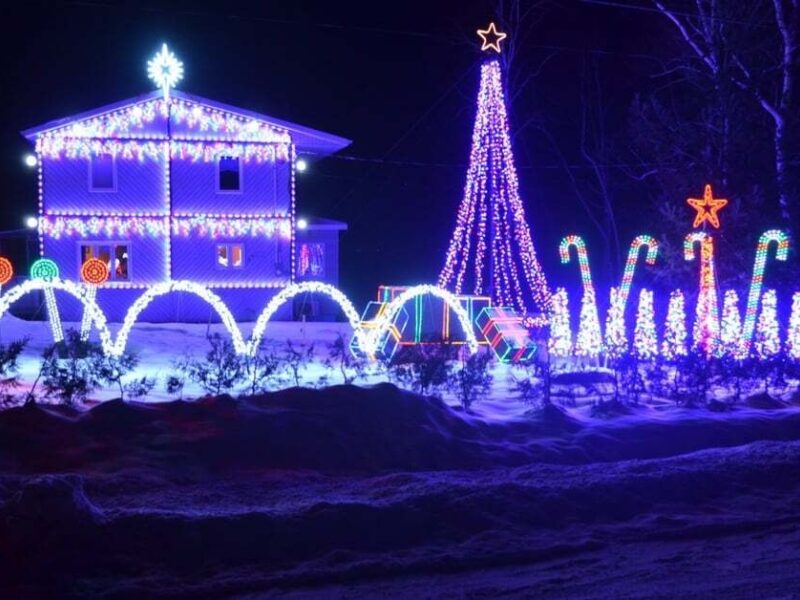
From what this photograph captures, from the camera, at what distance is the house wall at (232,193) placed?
24.4 metres

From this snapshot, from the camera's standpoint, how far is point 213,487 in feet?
25.0

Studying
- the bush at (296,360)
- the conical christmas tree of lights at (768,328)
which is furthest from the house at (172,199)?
the conical christmas tree of lights at (768,328)

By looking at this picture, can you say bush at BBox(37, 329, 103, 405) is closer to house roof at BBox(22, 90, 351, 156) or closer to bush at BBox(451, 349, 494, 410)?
bush at BBox(451, 349, 494, 410)

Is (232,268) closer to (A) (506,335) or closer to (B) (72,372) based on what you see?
(A) (506,335)

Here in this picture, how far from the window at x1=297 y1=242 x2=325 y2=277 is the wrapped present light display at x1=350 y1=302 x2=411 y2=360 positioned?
38.6 ft

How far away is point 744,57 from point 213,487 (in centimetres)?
1776

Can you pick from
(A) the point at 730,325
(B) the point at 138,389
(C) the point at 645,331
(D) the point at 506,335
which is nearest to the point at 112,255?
(D) the point at 506,335

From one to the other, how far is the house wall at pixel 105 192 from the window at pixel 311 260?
5099mm

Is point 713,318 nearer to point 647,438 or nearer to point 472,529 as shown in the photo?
point 647,438

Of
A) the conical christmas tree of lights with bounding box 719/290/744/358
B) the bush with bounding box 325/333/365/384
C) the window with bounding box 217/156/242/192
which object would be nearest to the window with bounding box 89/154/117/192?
the window with bounding box 217/156/242/192

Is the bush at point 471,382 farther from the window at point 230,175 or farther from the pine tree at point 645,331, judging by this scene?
the window at point 230,175

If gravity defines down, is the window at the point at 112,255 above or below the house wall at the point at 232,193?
below

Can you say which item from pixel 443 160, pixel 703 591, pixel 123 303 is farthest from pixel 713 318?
pixel 443 160

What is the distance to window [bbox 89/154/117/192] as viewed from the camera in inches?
952
